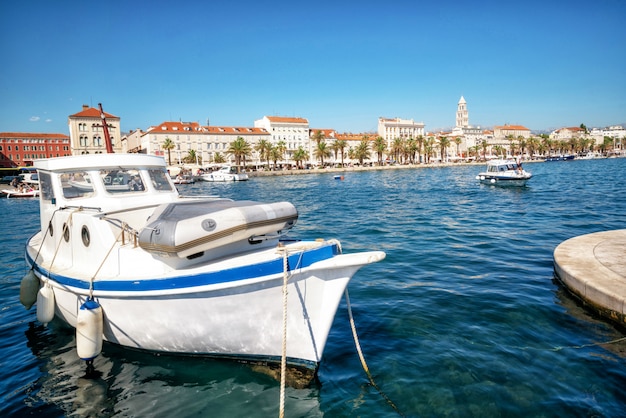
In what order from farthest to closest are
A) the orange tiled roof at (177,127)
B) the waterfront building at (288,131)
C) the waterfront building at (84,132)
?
1. the waterfront building at (288,131)
2. the orange tiled roof at (177,127)
3. the waterfront building at (84,132)

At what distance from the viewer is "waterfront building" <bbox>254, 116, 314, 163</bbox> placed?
139 m

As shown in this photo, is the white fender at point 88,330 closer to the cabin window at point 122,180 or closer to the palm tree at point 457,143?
the cabin window at point 122,180

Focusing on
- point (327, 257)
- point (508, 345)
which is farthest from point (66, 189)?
point (508, 345)

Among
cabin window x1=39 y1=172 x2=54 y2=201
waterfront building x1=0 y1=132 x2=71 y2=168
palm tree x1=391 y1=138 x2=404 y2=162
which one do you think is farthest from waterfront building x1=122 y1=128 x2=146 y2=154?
cabin window x1=39 y1=172 x2=54 y2=201

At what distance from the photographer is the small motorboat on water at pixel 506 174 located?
44625 millimetres

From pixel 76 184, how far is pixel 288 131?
135828 mm

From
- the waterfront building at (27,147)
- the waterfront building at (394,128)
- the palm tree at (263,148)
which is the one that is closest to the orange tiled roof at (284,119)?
the palm tree at (263,148)

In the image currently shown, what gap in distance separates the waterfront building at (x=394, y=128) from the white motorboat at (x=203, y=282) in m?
166

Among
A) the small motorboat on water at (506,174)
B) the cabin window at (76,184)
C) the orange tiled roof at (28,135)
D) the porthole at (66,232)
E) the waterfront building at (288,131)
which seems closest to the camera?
the porthole at (66,232)

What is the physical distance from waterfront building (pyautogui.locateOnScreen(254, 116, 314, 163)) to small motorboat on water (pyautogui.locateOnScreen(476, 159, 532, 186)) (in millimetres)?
95793

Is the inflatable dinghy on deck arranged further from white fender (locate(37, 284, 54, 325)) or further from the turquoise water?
white fender (locate(37, 284, 54, 325))

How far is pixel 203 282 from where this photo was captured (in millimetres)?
5996

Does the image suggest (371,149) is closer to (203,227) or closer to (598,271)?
(598,271)

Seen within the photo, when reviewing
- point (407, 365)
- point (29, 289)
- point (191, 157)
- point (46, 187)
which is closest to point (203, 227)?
point (407, 365)
